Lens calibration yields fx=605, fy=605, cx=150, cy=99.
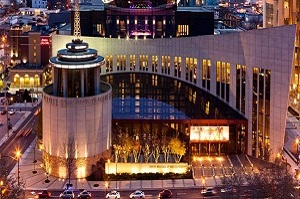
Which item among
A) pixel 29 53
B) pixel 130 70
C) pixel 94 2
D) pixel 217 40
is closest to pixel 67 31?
pixel 94 2

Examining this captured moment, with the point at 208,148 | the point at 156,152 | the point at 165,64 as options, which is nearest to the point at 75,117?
the point at 156,152

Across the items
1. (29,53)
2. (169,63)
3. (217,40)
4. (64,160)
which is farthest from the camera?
(29,53)

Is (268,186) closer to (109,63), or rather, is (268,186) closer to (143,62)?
(143,62)

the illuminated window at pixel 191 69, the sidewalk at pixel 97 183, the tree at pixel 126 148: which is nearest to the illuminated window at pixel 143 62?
the illuminated window at pixel 191 69

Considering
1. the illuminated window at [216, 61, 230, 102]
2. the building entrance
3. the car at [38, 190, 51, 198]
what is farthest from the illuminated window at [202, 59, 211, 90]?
the car at [38, 190, 51, 198]

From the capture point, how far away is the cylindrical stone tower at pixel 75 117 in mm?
80875

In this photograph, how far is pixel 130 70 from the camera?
121312 millimetres

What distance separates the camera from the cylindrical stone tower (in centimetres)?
8088

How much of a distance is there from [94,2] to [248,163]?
2858 inches

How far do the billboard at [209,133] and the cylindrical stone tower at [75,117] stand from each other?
13032 millimetres

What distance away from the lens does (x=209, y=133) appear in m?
89.2

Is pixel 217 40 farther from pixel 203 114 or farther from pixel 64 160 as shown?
pixel 64 160

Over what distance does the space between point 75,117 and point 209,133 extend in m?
20.7

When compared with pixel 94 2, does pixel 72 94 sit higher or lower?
lower
